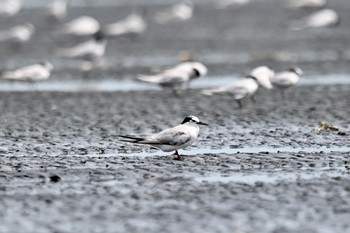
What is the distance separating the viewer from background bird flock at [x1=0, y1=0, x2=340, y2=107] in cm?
2048

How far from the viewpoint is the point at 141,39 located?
117 ft

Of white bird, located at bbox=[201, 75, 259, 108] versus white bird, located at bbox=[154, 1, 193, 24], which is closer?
white bird, located at bbox=[201, 75, 259, 108]

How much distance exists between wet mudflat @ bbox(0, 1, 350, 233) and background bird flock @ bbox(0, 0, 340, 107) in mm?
387

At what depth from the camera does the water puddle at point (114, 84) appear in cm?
2334

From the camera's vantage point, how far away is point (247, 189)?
11664mm

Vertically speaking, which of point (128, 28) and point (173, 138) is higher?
point (128, 28)

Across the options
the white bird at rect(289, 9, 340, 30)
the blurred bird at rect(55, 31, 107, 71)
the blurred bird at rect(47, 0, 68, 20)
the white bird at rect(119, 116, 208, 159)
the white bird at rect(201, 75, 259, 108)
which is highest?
the blurred bird at rect(47, 0, 68, 20)

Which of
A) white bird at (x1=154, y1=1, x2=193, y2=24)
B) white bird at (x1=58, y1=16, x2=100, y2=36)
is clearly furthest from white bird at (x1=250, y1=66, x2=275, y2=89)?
white bird at (x1=154, y1=1, x2=193, y2=24)

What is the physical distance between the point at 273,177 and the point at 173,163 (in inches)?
65.8

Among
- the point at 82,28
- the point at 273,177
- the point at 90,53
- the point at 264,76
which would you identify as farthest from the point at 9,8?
the point at 273,177

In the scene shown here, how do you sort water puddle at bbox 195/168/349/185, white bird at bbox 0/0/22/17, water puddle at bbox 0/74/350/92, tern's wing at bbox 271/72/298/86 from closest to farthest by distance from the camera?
water puddle at bbox 195/168/349/185
tern's wing at bbox 271/72/298/86
water puddle at bbox 0/74/350/92
white bird at bbox 0/0/22/17

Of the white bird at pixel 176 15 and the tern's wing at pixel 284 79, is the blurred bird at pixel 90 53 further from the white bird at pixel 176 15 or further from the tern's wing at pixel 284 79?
the white bird at pixel 176 15

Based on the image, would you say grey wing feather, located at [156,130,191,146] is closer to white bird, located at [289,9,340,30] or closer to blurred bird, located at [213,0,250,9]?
white bird, located at [289,9,340,30]

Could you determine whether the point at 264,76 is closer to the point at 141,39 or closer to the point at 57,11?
the point at 141,39
